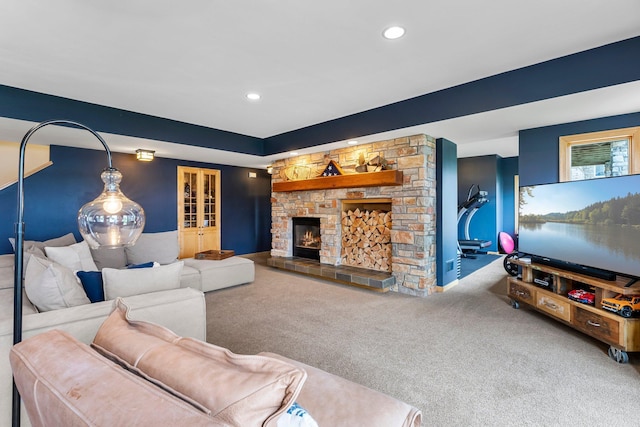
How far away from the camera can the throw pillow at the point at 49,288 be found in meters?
1.86

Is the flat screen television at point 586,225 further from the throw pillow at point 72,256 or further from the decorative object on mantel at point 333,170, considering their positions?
the throw pillow at point 72,256

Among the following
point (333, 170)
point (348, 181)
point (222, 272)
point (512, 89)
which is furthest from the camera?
point (333, 170)

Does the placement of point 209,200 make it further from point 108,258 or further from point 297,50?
point 297,50

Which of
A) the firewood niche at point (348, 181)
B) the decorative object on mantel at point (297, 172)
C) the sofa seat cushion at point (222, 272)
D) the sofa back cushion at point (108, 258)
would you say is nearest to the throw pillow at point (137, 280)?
the sofa seat cushion at point (222, 272)

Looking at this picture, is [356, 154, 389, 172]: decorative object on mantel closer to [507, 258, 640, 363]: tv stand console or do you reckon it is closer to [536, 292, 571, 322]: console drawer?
[507, 258, 640, 363]: tv stand console

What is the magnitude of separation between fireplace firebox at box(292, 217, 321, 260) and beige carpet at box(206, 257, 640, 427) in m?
1.64

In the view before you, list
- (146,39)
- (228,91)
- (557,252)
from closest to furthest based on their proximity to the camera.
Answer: (146,39)
(557,252)
(228,91)

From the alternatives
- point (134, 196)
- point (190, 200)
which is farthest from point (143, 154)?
point (190, 200)

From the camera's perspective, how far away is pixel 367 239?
505cm

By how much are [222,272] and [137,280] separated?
2.40 metres

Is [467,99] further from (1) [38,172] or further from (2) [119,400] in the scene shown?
(1) [38,172]

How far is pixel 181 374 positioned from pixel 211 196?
21.5 ft

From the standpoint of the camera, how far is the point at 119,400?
708 millimetres

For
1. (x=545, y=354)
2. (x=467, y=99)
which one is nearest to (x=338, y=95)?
(x=467, y=99)
